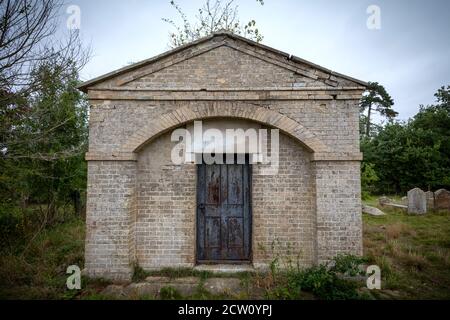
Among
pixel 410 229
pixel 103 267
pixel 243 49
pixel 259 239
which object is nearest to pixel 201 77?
pixel 243 49

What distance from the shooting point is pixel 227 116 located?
223 inches

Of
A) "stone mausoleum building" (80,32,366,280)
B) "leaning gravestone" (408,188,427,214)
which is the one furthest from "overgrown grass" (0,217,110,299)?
"leaning gravestone" (408,188,427,214)

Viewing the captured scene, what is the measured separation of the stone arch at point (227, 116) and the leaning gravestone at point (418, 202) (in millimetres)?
10917

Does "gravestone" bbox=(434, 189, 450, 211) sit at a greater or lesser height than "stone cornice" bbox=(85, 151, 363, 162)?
lesser

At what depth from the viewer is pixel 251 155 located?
19.4ft

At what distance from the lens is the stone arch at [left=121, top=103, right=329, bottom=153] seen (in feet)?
18.2

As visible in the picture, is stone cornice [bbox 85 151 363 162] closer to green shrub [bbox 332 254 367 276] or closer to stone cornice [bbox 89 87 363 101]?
stone cornice [bbox 89 87 363 101]

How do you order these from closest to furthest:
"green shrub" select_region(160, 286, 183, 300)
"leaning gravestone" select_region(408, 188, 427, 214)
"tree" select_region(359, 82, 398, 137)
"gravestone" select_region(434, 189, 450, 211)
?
1. "green shrub" select_region(160, 286, 183, 300)
2. "leaning gravestone" select_region(408, 188, 427, 214)
3. "gravestone" select_region(434, 189, 450, 211)
4. "tree" select_region(359, 82, 398, 137)

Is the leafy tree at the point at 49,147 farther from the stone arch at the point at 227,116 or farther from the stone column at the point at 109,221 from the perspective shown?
the stone arch at the point at 227,116

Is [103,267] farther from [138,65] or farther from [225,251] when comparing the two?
[138,65]

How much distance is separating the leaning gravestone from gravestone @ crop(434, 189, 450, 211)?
1326mm

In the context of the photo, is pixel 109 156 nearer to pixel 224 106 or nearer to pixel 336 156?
pixel 224 106

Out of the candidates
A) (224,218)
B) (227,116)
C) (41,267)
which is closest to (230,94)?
(227,116)
